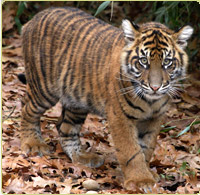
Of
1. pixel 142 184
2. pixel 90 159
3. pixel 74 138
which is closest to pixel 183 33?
pixel 142 184

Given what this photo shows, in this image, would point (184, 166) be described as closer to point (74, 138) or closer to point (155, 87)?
point (155, 87)

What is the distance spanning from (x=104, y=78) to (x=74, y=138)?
113 centimetres

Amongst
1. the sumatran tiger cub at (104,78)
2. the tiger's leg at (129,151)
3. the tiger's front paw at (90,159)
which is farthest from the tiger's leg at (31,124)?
the tiger's leg at (129,151)

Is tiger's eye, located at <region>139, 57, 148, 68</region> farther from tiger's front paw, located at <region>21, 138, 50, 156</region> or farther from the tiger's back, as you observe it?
tiger's front paw, located at <region>21, 138, 50, 156</region>

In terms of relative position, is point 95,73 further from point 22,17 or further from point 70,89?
point 22,17

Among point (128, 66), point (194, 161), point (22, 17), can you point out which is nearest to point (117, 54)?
point (128, 66)

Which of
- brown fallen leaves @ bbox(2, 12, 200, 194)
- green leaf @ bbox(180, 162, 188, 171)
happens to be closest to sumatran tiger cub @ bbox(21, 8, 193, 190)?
brown fallen leaves @ bbox(2, 12, 200, 194)

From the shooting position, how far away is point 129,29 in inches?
172

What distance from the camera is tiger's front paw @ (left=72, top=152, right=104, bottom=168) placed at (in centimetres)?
518

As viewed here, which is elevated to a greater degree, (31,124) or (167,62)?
(167,62)

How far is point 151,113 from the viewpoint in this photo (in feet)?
15.1

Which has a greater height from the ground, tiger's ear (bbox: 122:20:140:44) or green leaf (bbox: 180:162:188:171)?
tiger's ear (bbox: 122:20:140:44)

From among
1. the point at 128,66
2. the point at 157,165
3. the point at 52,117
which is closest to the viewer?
the point at 128,66

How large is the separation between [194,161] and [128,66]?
5.04ft
